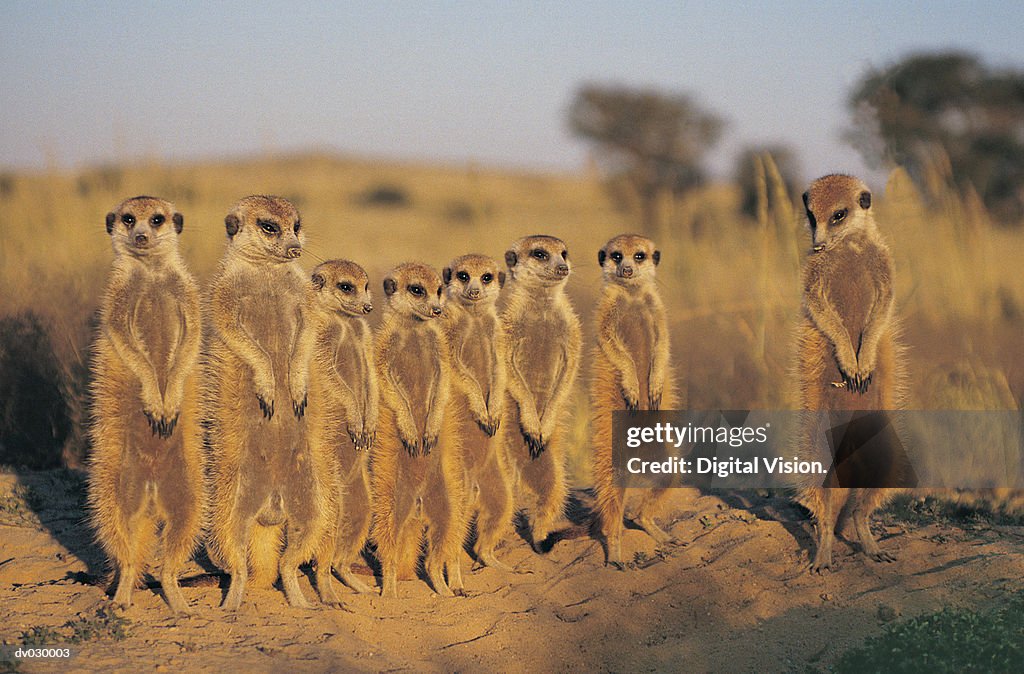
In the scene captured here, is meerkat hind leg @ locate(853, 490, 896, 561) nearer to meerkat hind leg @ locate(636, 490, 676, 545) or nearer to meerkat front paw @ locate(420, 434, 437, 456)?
meerkat hind leg @ locate(636, 490, 676, 545)

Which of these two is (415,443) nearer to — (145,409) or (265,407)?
(265,407)

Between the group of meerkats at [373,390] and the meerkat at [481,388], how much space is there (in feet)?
A: 0.04

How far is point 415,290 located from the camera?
16.7 ft

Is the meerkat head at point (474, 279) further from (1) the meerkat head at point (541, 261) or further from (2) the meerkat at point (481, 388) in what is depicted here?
(1) the meerkat head at point (541, 261)

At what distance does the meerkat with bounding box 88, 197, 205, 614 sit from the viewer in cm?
443

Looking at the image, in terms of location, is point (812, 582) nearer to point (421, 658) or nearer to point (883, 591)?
point (883, 591)

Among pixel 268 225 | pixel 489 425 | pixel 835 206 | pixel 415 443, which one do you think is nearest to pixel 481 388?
pixel 489 425

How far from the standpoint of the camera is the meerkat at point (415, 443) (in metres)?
4.85

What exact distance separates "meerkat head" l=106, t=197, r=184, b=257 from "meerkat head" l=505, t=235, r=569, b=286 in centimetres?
180

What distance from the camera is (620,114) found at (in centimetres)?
2569

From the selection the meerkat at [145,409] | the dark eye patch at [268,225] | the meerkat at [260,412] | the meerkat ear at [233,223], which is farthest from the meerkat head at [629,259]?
the meerkat at [145,409]

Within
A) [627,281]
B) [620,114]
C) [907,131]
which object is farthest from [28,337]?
[620,114]

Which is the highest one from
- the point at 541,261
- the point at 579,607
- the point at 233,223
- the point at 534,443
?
the point at 233,223

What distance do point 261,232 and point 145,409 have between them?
0.92m
